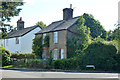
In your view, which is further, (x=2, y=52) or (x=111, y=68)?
(x=2, y=52)

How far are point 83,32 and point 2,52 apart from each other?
13395 millimetres

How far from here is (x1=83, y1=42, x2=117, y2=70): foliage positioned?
21797 mm

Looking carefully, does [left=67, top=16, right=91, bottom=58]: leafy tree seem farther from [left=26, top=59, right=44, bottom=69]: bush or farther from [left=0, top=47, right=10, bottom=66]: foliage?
[left=0, top=47, right=10, bottom=66]: foliage

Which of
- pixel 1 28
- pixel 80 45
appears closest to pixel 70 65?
pixel 80 45

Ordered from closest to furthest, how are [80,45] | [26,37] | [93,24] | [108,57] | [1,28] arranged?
[1,28] < [108,57] < [80,45] < [93,24] < [26,37]

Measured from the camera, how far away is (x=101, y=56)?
21938mm

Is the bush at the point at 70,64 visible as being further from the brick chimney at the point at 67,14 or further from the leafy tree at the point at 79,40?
the brick chimney at the point at 67,14

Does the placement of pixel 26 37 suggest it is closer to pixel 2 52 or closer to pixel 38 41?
pixel 38 41

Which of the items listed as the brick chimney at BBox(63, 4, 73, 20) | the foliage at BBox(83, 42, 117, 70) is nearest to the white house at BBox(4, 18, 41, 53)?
the brick chimney at BBox(63, 4, 73, 20)

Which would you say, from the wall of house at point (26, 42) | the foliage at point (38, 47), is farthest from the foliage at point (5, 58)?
the wall of house at point (26, 42)

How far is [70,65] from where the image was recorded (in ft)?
76.3

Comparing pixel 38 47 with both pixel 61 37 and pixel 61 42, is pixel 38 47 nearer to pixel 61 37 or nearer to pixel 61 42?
pixel 61 42

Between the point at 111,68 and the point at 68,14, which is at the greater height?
the point at 68,14

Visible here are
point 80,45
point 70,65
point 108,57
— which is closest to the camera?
point 108,57
